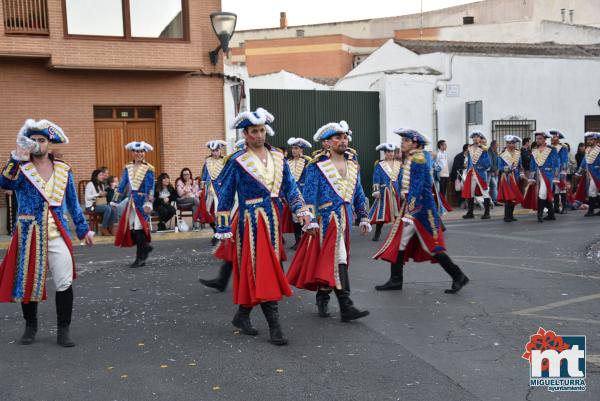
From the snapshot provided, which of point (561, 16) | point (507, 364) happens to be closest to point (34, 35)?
point (507, 364)

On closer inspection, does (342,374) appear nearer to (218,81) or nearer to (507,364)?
(507,364)

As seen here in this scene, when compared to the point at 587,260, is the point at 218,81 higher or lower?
higher

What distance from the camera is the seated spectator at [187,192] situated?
16.0m

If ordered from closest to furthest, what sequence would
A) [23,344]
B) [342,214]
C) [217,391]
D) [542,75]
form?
[217,391], [23,344], [342,214], [542,75]

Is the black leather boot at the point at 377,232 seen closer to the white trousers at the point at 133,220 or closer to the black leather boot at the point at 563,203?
the white trousers at the point at 133,220

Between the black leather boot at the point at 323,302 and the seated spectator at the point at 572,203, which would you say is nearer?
the black leather boot at the point at 323,302

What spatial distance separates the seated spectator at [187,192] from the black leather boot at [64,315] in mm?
9606

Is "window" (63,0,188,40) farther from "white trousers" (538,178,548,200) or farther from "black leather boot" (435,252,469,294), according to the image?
"black leather boot" (435,252,469,294)

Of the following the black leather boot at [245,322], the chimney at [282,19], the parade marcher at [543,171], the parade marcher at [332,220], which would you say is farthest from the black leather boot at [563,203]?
the chimney at [282,19]

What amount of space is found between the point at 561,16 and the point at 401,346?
120ft

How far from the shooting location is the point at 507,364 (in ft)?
18.1

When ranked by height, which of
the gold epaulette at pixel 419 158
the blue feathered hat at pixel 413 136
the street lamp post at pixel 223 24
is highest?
the street lamp post at pixel 223 24

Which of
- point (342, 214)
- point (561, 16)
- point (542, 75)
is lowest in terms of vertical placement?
point (342, 214)

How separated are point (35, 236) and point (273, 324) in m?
2.13
